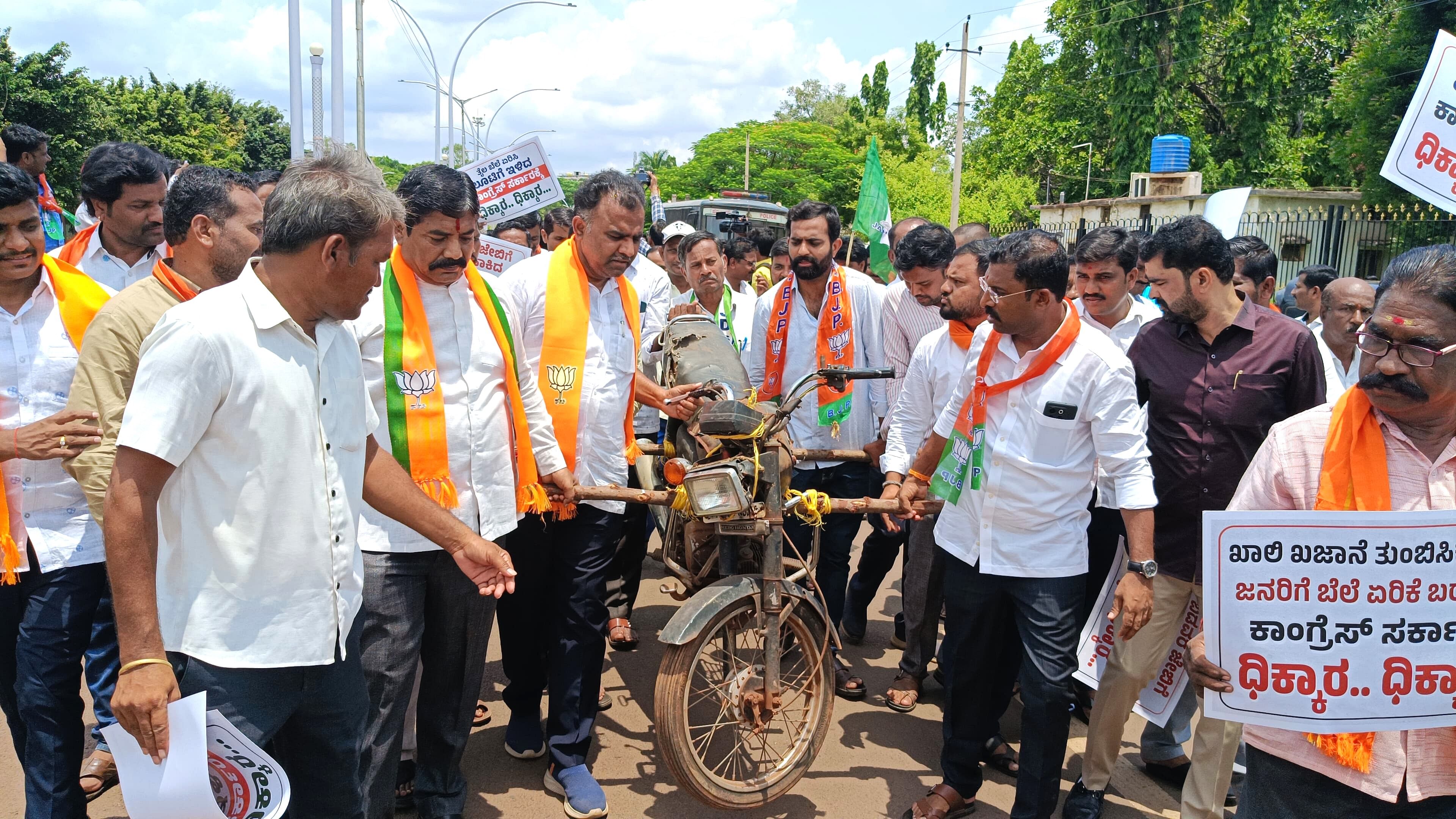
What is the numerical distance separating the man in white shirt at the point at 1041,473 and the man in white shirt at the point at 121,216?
3304mm

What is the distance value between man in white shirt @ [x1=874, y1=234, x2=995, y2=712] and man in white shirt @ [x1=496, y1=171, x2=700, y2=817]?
102cm

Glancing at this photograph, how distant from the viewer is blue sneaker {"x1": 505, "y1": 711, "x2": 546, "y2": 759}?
4129 mm

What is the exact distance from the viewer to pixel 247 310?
227 centimetres

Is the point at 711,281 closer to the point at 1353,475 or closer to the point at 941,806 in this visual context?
the point at 941,806

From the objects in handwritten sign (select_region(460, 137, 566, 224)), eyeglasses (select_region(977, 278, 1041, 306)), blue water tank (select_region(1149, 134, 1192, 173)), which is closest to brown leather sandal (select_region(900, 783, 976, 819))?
eyeglasses (select_region(977, 278, 1041, 306))

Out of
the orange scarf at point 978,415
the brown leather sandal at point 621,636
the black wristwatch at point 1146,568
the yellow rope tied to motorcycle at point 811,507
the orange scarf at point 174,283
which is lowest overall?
the brown leather sandal at point 621,636

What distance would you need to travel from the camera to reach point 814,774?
4121 mm

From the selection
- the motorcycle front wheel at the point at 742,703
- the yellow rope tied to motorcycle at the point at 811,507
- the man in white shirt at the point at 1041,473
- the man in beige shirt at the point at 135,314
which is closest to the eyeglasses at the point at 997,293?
the man in white shirt at the point at 1041,473

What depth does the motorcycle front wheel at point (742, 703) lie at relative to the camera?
3465 mm

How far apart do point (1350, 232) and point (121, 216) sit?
676 inches

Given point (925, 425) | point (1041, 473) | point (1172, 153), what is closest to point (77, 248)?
point (925, 425)

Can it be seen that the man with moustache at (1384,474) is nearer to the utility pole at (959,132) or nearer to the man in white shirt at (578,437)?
the man in white shirt at (578,437)

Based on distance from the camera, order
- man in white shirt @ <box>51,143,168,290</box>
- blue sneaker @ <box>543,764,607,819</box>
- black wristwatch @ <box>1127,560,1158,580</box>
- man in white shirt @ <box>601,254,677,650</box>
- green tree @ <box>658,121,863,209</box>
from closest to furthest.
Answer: black wristwatch @ <box>1127,560,1158,580</box>, blue sneaker @ <box>543,764,607,819</box>, man in white shirt @ <box>51,143,168,290</box>, man in white shirt @ <box>601,254,677,650</box>, green tree @ <box>658,121,863,209</box>

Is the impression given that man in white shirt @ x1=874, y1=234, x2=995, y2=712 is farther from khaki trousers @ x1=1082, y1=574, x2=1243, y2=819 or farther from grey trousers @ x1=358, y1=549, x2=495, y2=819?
grey trousers @ x1=358, y1=549, x2=495, y2=819
